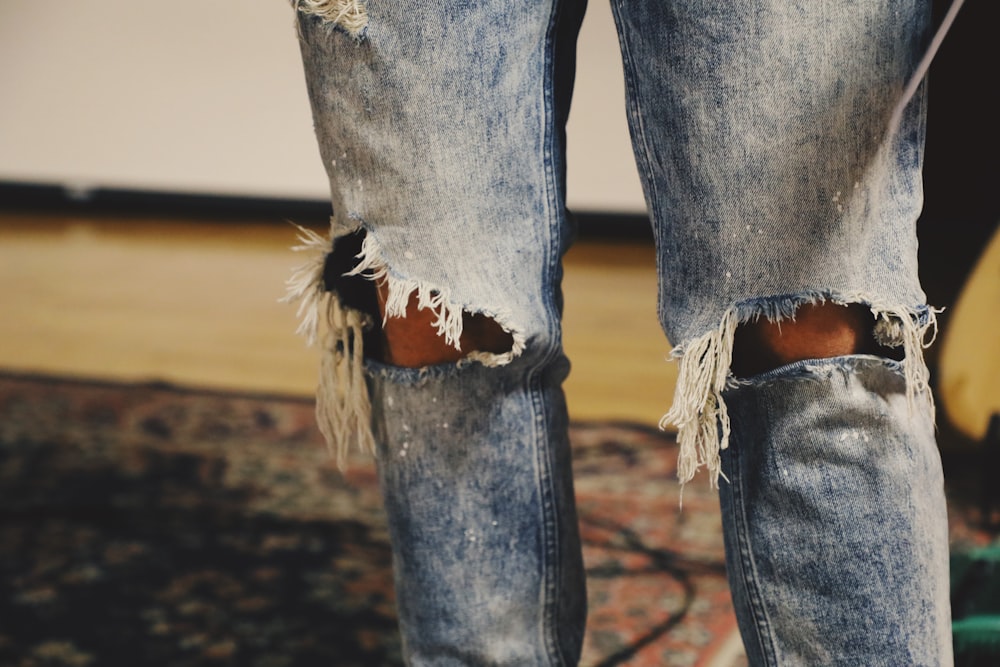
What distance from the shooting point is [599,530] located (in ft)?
3.75

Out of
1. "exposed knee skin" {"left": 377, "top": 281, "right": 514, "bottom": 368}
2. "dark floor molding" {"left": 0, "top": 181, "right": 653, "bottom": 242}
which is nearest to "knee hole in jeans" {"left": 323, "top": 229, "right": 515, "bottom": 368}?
"exposed knee skin" {"left": 377, "top": 281, "right": 514, "bottom": 368}

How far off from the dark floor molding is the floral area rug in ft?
5.13

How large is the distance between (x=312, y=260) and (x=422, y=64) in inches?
5.8

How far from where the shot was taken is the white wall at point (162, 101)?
116 inches

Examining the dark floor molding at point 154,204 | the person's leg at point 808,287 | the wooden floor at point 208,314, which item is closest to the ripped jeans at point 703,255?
the person's leg at point 808,287

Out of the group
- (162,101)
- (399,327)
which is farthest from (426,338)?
(162,101)

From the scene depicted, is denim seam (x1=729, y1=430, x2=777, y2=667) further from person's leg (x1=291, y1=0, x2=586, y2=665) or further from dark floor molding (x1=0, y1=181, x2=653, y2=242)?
dark floor molding (x1=0, y1=181, x2=653, y2=242)

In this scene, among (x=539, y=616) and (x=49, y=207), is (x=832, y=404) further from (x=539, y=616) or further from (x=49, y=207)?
(x=49, y=207)

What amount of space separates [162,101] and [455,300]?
2843 mm

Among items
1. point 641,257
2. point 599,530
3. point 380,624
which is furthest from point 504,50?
point 641,257

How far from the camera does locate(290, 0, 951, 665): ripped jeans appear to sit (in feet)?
1.60

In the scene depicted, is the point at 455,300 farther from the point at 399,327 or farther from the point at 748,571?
the point at 748,571

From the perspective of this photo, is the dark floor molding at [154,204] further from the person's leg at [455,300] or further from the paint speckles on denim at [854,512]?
the paint speckles on denim at [854,512]

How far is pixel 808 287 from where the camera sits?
0.50 metres
